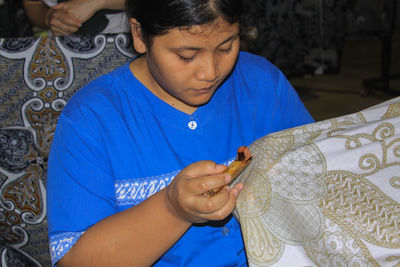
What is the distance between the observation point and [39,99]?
1.04 m

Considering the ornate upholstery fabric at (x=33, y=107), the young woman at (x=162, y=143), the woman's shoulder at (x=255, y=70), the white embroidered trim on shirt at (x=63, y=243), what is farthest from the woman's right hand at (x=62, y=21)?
the white embroidered trim on shirt at (x=63, y=243)

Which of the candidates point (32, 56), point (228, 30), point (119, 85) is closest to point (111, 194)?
point (119, 85)

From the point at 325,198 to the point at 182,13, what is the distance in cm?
38

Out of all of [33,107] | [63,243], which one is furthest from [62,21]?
[63,243]

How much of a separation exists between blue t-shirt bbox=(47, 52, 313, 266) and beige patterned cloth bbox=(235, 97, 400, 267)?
105 mm

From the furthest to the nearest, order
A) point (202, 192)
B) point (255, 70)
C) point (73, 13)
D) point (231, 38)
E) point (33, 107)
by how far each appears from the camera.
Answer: point (73, 13)
point (33, 107)
point (255, 70)
point (231, 38)
point (202, 192)

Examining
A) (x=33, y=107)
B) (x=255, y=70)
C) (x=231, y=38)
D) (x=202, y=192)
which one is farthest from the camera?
(x=33, y=107)

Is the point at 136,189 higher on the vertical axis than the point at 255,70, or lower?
lower

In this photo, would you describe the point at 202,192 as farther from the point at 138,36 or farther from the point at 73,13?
the point at 73,13

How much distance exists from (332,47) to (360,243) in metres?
2.99

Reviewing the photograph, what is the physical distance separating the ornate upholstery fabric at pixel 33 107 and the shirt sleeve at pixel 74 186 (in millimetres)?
301

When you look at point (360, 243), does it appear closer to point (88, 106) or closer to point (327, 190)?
point (327, 190)

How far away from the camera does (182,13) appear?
2.24 ft

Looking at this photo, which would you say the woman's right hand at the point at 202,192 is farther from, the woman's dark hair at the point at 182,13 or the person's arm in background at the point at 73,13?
the person's arm in background at the point at 73,13
